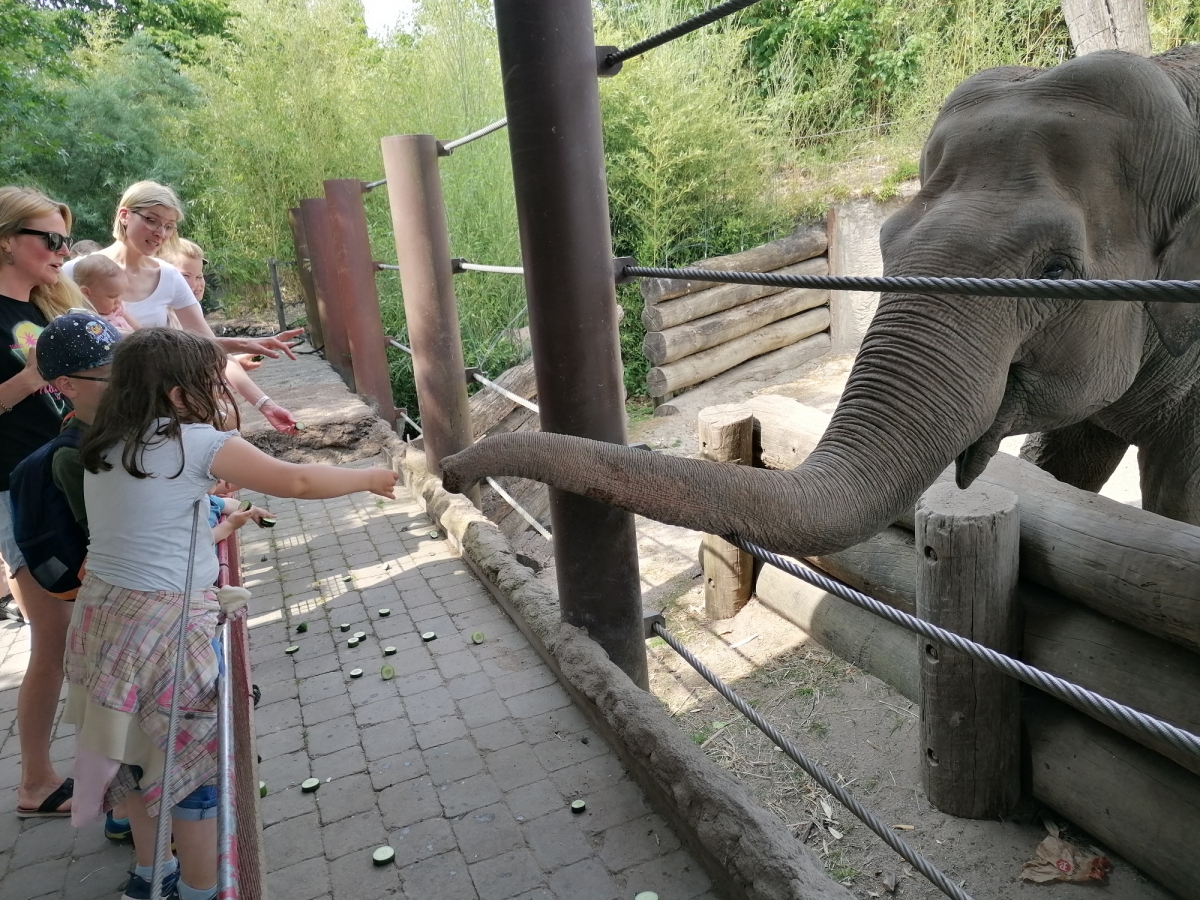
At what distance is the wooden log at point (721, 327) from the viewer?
36.3ft

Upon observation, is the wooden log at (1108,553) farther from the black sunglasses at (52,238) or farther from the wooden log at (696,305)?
the wooden log at (696,305)

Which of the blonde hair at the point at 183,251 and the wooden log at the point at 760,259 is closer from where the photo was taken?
the blonde hair at the point at 183,251

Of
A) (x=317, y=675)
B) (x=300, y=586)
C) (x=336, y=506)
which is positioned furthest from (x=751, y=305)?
(x=317, y=675)

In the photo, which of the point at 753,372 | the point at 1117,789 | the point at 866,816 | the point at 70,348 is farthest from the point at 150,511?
the point at 753,372

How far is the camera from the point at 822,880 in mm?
1719

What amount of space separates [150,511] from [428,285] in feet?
8.37

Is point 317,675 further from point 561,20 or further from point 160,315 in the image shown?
point 561,20

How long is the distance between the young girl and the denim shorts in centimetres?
66

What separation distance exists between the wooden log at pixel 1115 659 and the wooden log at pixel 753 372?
8.34 m

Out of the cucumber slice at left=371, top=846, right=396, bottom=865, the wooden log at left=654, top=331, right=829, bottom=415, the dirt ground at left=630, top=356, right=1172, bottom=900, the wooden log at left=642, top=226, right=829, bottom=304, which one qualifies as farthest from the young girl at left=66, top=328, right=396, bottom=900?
the wooden log at left=654, top=331, right=829, bottom=415

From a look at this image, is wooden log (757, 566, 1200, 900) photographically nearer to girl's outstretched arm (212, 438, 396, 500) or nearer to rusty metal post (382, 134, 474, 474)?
girl's outstretched arm (212, 438, 396, 500)

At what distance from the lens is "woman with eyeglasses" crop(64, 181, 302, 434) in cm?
348

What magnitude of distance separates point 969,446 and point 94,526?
6.56 ft

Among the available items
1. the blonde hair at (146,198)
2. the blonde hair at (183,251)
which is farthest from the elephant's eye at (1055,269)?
the blonde hair at (183,251)
